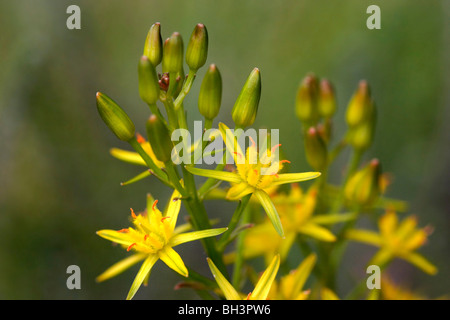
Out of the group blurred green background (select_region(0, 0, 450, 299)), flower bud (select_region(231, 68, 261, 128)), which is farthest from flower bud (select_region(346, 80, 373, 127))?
blurred green background (select_region(0, 0, 450, 299))

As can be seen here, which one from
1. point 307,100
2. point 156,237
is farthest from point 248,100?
point 307,100

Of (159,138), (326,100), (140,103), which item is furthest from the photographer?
(140,103)

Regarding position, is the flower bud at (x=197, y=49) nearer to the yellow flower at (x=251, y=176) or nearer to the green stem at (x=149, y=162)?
the yellow flower at (x=251, y=176)

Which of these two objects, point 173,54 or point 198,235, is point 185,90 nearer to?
point 173,54

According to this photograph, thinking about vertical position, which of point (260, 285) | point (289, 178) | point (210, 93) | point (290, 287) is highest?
point (210, 93)

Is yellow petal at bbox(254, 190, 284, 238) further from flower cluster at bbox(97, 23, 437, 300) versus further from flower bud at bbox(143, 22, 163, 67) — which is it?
flower bud at bbox(143, 22, 163, 67)

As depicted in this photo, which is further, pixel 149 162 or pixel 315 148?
pixel 315 148

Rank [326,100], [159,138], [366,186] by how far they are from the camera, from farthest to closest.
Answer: [326,100]
[366,186]
[159,138]

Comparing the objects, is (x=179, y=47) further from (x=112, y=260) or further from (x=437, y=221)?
(x=437, y=221)
